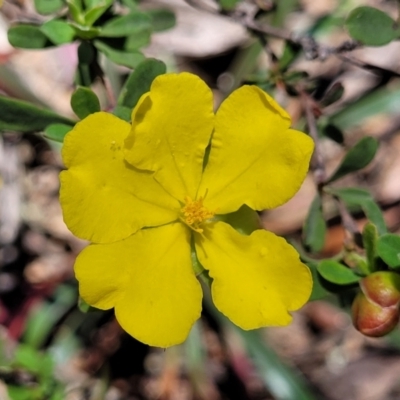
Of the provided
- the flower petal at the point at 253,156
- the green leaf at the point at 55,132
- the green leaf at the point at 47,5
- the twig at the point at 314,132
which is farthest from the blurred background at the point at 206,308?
the flower petal at the point at 253,156

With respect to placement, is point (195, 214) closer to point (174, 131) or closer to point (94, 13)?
point (174, 131)

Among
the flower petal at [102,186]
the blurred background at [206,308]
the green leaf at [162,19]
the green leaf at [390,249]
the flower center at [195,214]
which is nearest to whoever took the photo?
the flower petal at [102,186]

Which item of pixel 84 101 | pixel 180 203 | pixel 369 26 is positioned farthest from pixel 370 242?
pixel 84 101

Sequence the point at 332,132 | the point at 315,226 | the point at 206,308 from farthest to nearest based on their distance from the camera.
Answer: the point at 206,308 → the point at 332,132 → the point at 315,226

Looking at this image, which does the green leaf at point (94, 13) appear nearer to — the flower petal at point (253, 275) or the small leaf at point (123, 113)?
the small leaf at point (123, 113)

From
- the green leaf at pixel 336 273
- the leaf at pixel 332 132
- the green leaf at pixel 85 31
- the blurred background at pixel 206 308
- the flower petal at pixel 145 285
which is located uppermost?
the green leaf at pixel 85 31
